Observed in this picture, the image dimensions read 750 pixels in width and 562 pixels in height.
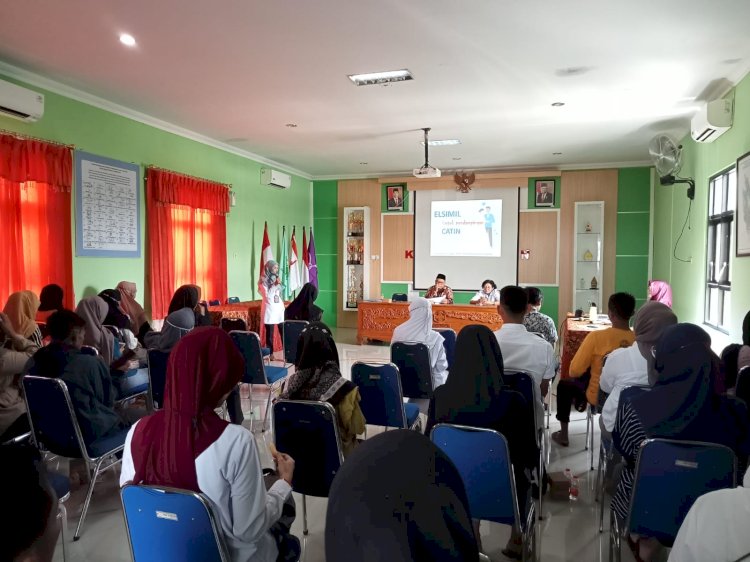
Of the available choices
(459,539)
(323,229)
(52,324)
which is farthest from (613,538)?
(323,229)

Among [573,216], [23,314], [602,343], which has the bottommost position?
[602,343]

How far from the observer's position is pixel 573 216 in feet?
29.3

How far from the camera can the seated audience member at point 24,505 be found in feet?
3.50

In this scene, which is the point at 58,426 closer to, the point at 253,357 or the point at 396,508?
the point at 253,357

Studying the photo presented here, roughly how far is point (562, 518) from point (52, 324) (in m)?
2.95

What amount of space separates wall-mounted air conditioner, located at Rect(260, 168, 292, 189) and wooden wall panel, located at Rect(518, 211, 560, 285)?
427 centimetres

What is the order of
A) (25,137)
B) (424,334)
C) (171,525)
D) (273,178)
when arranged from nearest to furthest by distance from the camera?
(171,525)
(424,334)
(25,137)
(273,178)

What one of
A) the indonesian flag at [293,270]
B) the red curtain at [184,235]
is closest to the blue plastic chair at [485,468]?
the red curtain at [184,235]

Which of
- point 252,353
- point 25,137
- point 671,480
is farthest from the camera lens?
point 25,137

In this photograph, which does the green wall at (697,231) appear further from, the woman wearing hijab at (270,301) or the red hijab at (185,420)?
the woman wearing hijab at (270,301)

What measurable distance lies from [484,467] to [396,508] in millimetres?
1324

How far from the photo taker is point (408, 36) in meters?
3.80

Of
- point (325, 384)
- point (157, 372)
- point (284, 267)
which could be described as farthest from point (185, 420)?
point (284, 267)

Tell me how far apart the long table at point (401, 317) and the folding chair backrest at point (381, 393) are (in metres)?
4.54
